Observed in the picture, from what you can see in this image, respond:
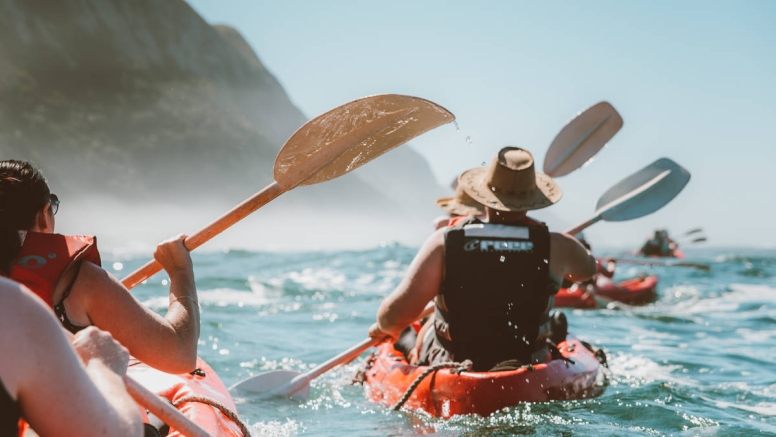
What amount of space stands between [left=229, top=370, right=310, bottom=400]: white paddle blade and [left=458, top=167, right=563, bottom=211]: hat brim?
7.02 feet

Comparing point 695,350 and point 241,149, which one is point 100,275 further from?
point 241,149

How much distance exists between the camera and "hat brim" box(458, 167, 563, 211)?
399 cm

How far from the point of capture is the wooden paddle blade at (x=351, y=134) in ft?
10.6

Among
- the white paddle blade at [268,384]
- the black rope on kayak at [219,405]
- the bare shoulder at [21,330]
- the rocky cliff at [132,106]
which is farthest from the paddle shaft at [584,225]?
the rocky cliff at [132,106]

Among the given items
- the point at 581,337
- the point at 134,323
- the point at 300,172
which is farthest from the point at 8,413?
the point at 581,337

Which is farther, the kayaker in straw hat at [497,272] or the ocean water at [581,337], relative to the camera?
the ocean water at [581,337]

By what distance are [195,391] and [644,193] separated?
4.10 metres

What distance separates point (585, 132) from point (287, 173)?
3.67m

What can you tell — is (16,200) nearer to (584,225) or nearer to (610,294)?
(584,225)

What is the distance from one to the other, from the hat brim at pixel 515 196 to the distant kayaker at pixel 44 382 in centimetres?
280

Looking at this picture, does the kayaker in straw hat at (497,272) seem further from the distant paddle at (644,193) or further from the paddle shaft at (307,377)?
the distant paddle at (644,193)

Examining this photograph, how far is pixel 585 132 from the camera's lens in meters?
6.14

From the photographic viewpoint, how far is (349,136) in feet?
11.0

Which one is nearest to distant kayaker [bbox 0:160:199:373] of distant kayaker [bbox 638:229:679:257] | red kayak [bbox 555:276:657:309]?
red kayak [bbox 555:276:657:309]
